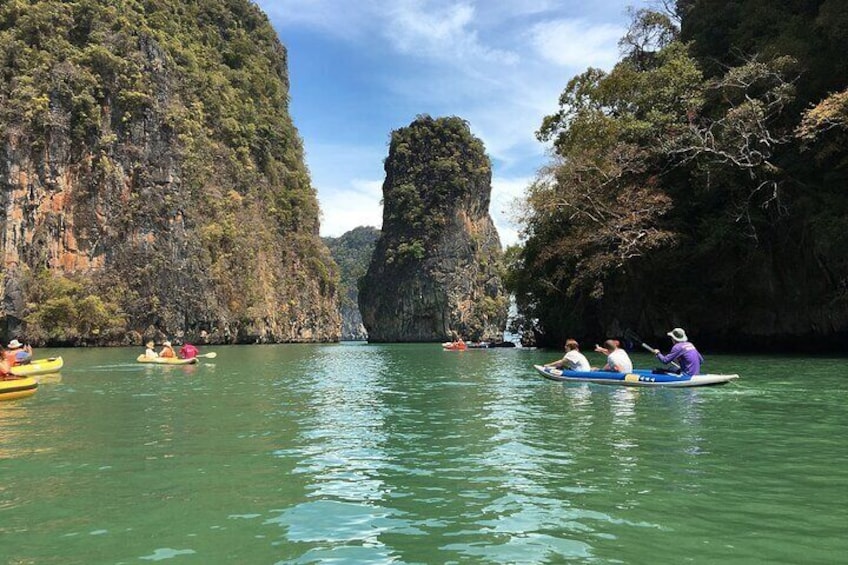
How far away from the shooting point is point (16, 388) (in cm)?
1317

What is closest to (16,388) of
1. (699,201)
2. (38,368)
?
(38,368)

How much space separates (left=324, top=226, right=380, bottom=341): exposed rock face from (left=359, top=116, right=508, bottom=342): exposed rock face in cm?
6303

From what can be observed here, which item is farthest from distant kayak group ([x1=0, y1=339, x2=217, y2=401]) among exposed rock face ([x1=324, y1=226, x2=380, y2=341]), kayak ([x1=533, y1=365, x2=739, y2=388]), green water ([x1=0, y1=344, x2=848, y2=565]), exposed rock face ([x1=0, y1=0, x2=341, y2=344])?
exposed rock face ([x1=324, y1=226, x2=380, y2=341])

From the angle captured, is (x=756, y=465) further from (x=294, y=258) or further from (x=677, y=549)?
(x=294, y=258)

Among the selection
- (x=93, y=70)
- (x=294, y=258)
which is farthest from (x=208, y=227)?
(x=294, y=258)

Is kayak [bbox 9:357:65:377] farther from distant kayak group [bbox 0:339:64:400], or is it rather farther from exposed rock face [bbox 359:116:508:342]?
exposed rock face [bbox 359:116:508:342]

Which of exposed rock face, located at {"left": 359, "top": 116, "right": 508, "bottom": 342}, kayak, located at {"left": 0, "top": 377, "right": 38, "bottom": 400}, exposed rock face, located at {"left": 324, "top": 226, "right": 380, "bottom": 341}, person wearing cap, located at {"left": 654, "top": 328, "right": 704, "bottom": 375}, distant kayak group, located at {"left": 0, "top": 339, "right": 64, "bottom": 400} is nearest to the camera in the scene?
kayak, located at {"left": 0, "top": 377, "right": 38, "bottom": 400}

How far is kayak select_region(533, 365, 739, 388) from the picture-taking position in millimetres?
13789

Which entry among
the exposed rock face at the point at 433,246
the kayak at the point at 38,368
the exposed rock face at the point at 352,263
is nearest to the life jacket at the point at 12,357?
the kayak at the point at 38,368

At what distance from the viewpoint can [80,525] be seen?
4895 millimetres

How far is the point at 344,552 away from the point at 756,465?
459 centimetres

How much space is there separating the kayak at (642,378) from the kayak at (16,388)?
1199 cm

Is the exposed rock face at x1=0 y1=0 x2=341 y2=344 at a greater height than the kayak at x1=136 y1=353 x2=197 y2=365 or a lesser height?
greater

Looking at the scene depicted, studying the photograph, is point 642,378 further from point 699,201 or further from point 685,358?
point 699,201
